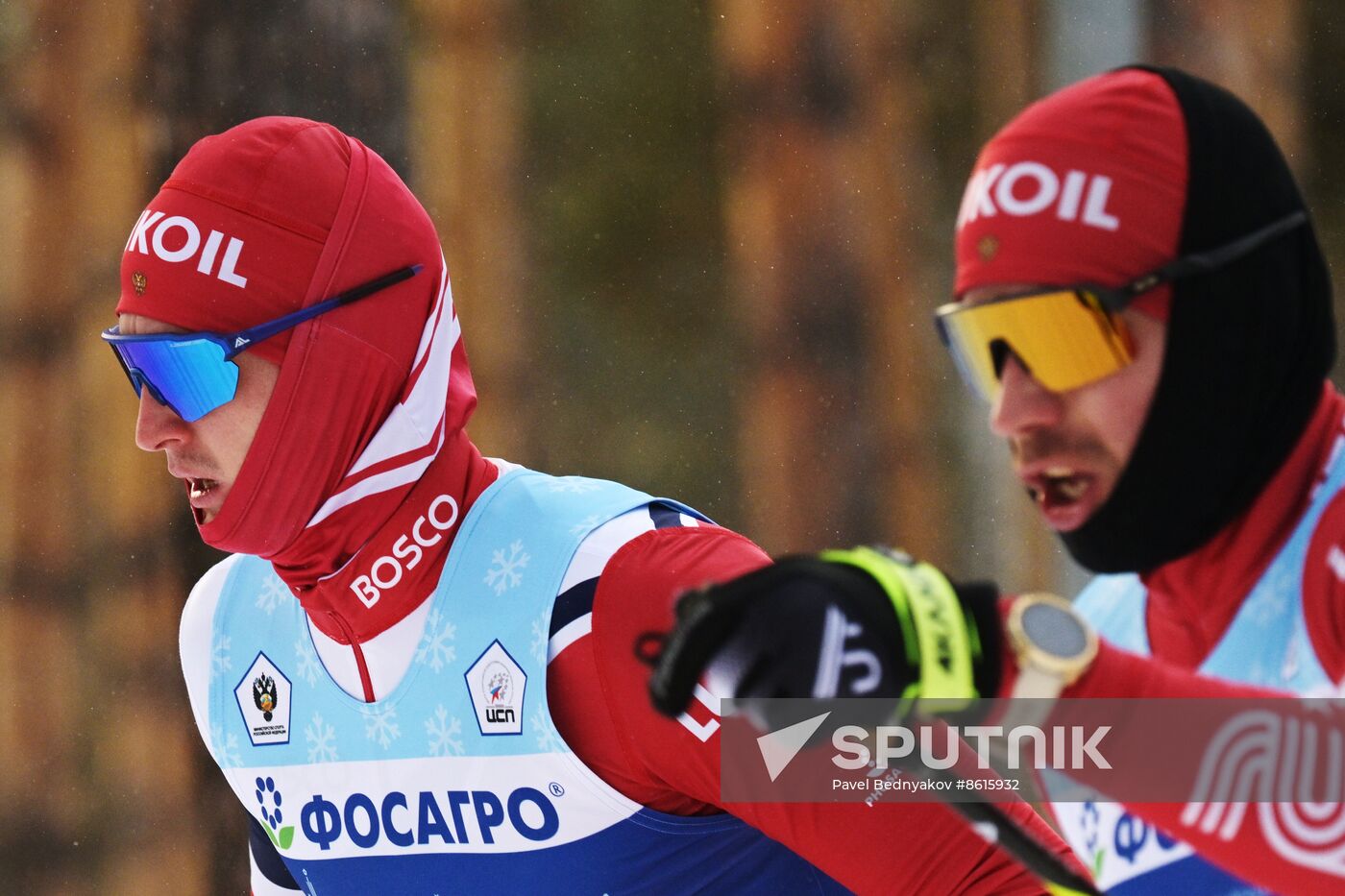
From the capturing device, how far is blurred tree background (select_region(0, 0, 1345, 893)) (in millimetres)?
4391

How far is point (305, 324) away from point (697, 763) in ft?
2.77

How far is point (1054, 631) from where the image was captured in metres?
1.30

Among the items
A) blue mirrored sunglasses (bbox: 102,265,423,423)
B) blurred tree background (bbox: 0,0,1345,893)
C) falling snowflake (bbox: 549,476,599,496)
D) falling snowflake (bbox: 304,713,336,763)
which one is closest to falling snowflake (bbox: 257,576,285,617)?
falling snowflake (bbox: 304,713,336,763)

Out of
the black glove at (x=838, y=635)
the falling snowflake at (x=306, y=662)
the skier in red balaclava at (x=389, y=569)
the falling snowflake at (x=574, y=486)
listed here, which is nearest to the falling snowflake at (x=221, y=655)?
the skier in red balaclava at (x=389, y=569)

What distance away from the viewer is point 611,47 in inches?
191

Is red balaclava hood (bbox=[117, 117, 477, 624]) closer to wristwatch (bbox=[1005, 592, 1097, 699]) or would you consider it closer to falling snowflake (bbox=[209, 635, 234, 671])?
falling snowflake (bbox=[209, 635, 234, 671])

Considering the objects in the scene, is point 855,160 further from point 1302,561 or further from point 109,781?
point 1302,561

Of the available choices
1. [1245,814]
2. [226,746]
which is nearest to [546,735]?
[226,746]

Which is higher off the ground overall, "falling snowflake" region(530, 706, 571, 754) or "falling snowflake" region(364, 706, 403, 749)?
"falling snowflake" region(530, 706, 571, 754)

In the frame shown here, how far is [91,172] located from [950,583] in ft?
12.2

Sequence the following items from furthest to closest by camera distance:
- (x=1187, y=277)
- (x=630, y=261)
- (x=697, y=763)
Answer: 1. (x=630, y=261)
2. (x=697, y=763)
3. (x=1187, y=277)

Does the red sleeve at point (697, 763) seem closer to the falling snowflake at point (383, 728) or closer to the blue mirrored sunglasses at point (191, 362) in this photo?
the falling snowflake at point (383, 728)

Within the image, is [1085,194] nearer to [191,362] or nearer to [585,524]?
[585,524]

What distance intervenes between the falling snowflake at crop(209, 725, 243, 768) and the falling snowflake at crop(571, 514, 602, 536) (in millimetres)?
677
